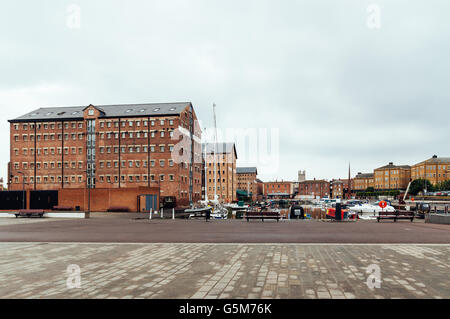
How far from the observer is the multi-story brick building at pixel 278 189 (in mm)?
190625

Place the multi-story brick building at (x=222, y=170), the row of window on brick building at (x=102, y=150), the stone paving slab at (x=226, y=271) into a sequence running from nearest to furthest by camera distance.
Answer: the stone paving slab at (x=226, y=271), the row of window on brick building at (x=102, y=150), the multi-story brick building at (x=222, y=170)

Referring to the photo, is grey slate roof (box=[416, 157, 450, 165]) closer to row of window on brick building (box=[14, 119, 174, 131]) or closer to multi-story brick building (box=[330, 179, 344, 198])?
multi-story brick building (box=[330, 179, 344, 198])

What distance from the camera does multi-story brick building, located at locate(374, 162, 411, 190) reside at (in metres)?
163

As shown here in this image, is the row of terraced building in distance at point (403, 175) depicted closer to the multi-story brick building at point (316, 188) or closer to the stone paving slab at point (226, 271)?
the multi-story brick building at point (316, 188)

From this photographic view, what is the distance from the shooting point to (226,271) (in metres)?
8.87

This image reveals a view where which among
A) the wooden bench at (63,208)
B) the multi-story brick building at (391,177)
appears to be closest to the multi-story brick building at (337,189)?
the multi-story brick building at (391,177)

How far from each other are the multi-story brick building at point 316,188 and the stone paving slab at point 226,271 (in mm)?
172552

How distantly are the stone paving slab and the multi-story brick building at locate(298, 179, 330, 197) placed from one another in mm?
172552

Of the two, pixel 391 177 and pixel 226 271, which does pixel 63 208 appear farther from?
pixel 391 177

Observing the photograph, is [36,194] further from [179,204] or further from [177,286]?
[177,286]

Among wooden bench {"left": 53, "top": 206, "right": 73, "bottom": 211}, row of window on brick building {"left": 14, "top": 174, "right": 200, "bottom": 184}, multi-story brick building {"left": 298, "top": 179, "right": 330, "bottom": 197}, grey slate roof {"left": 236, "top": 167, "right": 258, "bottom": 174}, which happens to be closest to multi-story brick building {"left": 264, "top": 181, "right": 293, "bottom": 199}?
multi-story brick building {"left": 298, "top": 179, "right": 330, "bottom": 197}

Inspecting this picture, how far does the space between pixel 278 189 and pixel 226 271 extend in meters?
187

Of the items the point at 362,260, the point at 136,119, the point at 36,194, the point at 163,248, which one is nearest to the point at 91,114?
the point at 136,119
